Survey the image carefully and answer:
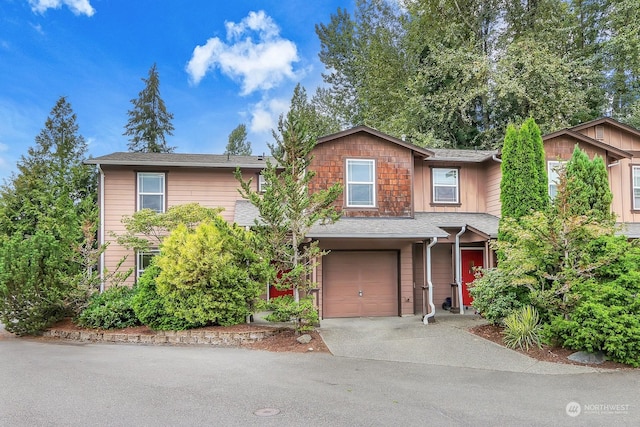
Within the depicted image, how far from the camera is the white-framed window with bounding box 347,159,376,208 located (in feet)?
43.5

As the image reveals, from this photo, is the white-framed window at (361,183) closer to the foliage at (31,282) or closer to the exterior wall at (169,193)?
the exterior wall at (169,193)

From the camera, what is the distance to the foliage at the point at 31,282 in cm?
1001

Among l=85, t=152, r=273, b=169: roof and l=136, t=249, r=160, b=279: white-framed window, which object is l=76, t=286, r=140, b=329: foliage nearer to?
l=136, t=249, r=160, b=279: white-framed window

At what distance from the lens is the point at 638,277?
308 inches

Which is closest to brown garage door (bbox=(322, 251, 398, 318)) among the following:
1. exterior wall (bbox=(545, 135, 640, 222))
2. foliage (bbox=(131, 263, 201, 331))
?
foliage (bbox=(131, 263, 201, 331))

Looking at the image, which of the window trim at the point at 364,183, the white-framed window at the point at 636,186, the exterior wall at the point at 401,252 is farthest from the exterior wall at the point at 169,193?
the white-framed window at the point at 636,186

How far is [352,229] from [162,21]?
45.8ft

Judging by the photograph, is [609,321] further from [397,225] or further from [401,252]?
[401,252]

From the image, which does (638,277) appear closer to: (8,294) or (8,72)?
(8,294)

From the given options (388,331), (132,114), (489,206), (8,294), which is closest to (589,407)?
(388,331)

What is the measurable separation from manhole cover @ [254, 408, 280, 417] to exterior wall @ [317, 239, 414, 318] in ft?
24.3

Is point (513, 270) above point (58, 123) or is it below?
below

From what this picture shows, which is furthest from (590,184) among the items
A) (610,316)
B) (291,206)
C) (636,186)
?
(291,206)

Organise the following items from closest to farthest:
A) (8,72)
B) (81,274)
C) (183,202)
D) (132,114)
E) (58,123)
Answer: (81,274), (183,202), (8,72), (58,123), (132,114)
